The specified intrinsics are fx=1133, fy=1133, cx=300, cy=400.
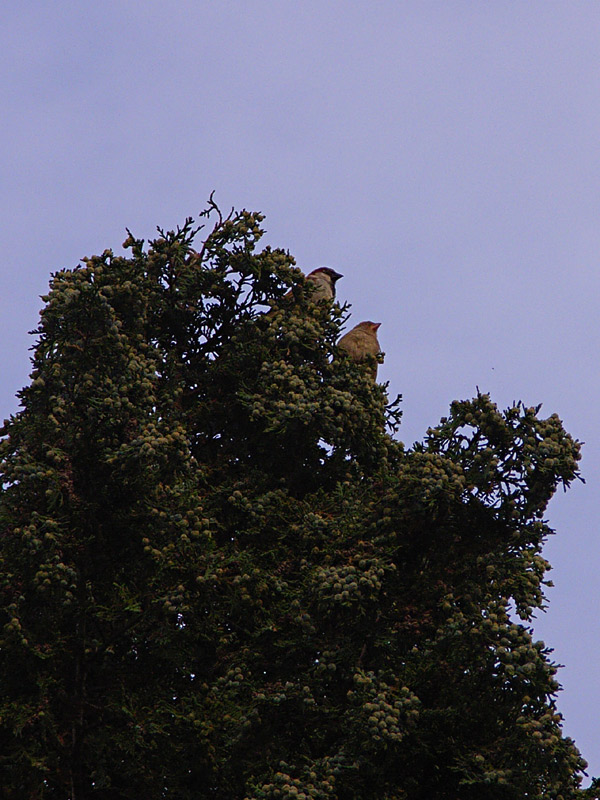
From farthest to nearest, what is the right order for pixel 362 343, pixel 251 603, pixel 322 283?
pixel 322 283 < pixel 362 343 < pixel 251 603

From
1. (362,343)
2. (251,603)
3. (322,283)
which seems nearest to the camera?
(251,603)

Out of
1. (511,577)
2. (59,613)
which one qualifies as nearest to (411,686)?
(511,577)

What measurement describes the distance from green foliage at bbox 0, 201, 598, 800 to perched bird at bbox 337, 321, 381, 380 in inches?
81.0

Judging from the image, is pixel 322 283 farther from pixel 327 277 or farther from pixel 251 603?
pixel 251 603

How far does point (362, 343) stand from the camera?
14.8 m

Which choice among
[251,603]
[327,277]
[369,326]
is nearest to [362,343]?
[369,326]

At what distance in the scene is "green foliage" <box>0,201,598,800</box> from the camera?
1029 centimetres

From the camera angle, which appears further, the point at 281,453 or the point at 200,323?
the point at 200,323

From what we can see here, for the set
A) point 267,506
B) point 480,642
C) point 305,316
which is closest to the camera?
point 480,642

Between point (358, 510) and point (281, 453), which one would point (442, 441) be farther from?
point (281, 453)

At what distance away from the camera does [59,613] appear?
10734 millimetres

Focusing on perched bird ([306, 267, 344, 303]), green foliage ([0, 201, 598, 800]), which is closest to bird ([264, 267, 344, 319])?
perched bird ([306, 267, 344, 303])

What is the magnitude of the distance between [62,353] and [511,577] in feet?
16.8

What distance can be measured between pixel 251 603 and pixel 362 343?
14.7 ft
